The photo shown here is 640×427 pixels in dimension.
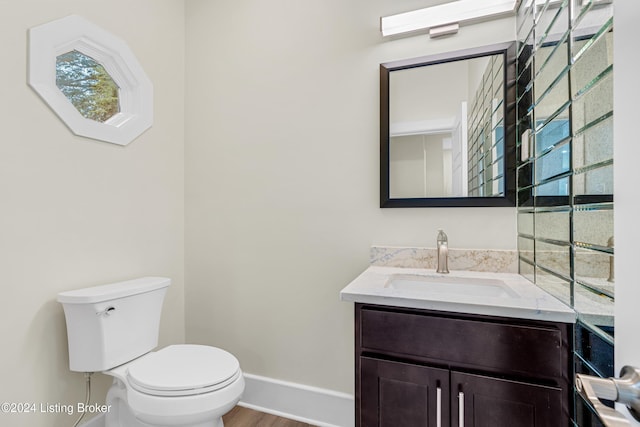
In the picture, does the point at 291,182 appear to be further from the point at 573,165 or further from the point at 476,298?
the point at 573,165

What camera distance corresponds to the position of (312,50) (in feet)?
6.13

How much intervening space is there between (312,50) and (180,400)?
182cm

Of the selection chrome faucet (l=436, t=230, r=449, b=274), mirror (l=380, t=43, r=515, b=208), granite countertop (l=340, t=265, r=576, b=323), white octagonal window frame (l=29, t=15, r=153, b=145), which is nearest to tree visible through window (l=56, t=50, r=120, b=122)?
white octagonal window frame (l=29, t=15, r=153, b=145)

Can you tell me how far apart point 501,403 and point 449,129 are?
1183 mm

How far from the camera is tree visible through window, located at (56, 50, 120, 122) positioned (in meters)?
1.56

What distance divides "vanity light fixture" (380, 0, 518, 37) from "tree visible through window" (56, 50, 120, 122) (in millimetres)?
1507

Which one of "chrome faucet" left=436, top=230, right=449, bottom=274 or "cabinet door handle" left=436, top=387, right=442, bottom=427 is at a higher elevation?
"chrome faucet" left=436, top=230, right=449, bottom=274

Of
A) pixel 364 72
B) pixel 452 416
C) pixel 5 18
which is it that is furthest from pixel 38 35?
pixel 452 416

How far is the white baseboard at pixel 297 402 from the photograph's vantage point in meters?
1.75

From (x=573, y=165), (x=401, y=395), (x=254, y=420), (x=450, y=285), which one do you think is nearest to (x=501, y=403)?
(x=401, y=395)

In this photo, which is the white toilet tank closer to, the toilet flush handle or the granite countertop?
the toilet flush handle

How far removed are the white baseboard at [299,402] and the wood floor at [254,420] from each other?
0.03 metres

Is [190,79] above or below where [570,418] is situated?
above

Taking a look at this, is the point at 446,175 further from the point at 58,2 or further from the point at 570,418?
the point at 58,2
